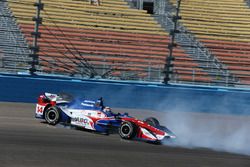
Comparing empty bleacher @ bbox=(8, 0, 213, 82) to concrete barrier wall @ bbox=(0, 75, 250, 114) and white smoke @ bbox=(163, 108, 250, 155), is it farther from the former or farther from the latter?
white smoke @ bbox=(163, 108, 250, 155)

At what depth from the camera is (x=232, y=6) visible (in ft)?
97.2

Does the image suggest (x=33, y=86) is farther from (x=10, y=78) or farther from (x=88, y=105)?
(x=88, y=105)

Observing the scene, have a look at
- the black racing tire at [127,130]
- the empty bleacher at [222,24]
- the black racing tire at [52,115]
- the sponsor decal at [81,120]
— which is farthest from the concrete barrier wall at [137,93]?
the black racing tire at [127,130]

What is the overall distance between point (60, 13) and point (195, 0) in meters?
7.89

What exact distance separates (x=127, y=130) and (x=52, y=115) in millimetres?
1604

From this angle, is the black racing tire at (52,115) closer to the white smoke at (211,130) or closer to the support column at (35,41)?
the white smoke at (211,130)

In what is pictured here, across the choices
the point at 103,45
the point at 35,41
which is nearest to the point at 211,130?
the point at 35,41

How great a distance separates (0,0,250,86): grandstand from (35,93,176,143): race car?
349cm

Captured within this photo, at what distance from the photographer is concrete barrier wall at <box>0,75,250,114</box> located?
15961 mm

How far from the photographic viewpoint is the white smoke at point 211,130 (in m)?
11.5

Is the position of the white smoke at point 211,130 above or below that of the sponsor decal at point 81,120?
below

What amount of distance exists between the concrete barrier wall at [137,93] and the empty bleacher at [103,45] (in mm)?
423

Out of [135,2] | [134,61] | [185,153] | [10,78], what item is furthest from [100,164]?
[135,2]

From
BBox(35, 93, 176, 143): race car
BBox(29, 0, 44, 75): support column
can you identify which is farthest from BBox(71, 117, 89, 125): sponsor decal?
BBox(29, 0, 44, 75): support column
